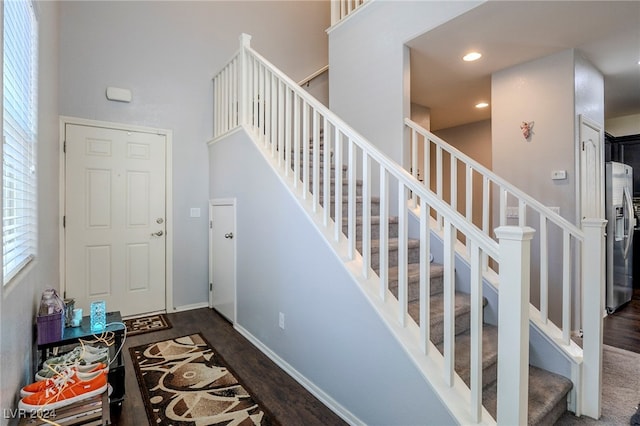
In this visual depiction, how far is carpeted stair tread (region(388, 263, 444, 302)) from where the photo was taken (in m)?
2.21

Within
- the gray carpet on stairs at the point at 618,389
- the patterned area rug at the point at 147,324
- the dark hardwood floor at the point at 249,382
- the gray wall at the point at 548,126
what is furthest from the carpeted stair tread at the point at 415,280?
the patterned area rug at the point at 147,324

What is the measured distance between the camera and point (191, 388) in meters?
2.21

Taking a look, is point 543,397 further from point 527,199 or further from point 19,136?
point 19,136

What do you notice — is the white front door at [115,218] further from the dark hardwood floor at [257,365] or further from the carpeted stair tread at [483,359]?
the carpeted stair tread at [483,359]

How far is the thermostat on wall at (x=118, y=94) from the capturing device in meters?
3.43

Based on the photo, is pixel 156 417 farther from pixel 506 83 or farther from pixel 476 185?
pixel 476 185

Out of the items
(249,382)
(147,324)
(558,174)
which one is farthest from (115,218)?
(558,174)

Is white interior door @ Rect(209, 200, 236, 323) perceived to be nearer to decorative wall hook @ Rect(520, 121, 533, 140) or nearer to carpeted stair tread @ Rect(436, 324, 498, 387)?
carpeted stair tread @ Rect(436, 324, 498, 387)

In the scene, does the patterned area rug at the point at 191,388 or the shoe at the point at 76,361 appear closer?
the shoe at the point at 76,361

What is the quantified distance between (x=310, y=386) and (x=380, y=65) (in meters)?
2.88

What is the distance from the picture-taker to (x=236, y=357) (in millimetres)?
2654

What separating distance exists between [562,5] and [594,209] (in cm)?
214

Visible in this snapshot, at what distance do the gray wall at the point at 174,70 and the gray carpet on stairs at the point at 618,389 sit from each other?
3.02 m

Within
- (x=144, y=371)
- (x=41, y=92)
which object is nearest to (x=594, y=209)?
(x=144, y=371)
